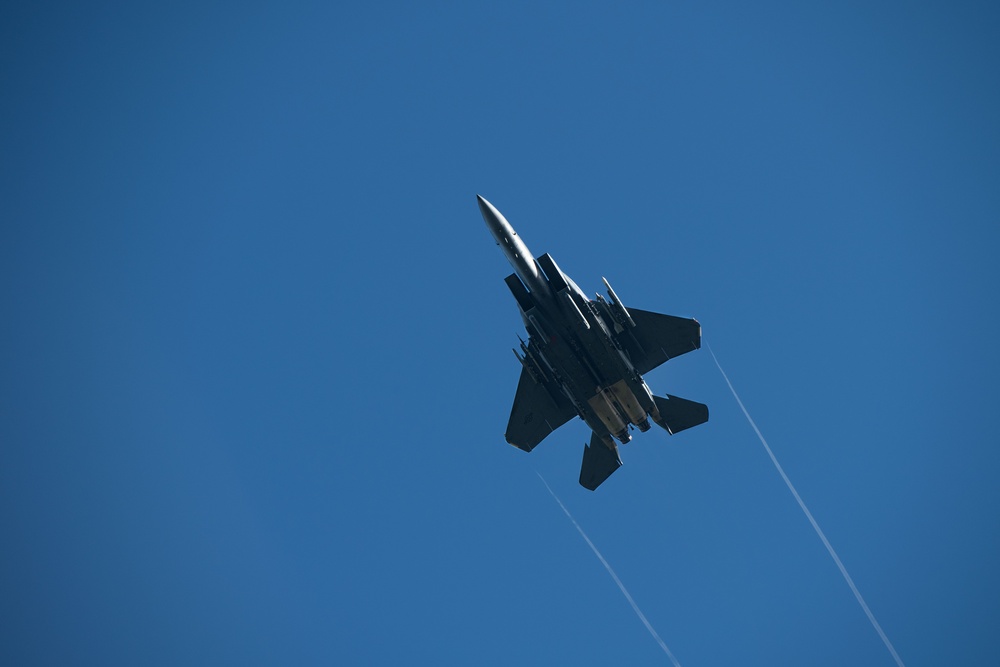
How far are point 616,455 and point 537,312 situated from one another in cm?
892

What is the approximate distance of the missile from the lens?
3181 centimetres

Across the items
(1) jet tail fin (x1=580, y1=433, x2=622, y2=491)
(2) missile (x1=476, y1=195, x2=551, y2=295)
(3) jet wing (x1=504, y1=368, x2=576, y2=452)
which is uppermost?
(2) missile (x1=476, y1=195, x2=551, y2=295)

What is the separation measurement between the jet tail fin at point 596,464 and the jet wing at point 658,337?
5432 millimetres

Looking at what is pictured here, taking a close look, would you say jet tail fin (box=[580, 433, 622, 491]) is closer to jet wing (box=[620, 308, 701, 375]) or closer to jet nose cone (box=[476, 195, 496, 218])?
jet wing (box=[620, 308, 701, 375])

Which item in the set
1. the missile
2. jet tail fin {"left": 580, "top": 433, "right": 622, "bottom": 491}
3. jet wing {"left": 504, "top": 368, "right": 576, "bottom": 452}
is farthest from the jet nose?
jet tail fin {"left": 580, "top": 433, "right": 622, "bottom": 491}

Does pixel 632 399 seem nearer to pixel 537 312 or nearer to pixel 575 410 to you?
pixel 575 410

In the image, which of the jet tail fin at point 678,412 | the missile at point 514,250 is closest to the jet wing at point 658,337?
the jet tail fin at point 678,412

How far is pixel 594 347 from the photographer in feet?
109

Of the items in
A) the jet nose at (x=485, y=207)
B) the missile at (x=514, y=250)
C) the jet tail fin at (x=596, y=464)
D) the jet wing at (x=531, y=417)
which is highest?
the jet nose at (x=485, y=207)

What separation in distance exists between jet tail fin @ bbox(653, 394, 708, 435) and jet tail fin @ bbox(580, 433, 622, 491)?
11.0 ft

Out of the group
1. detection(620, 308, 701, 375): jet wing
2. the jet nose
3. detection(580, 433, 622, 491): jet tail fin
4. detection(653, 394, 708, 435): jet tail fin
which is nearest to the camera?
the jet nose

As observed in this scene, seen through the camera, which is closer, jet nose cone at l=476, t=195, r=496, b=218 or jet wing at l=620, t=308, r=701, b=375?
jet nose cone at l=476, t=195, r=496, b=218

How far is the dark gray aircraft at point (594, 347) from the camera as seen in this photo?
3253 cm

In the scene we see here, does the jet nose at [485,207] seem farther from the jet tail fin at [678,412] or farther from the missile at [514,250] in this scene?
the jet tail fin at [678,412]
